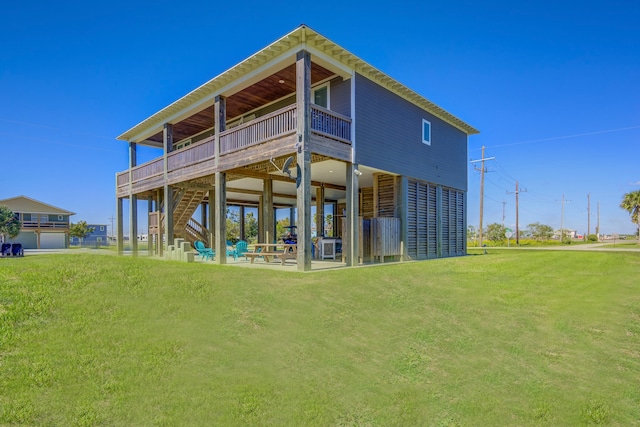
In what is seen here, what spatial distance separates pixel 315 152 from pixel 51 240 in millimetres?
49303

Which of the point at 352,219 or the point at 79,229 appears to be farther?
the point at 79,229

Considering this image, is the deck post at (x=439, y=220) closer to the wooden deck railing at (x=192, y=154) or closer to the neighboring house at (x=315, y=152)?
the neighboring house at (x=315, y=152)

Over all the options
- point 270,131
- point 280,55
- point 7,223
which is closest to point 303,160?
point 270,131

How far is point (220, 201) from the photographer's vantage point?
41.2 ft

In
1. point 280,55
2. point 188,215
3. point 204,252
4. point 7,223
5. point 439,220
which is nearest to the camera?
point 280,55

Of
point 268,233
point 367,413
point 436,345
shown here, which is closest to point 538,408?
point 436,345

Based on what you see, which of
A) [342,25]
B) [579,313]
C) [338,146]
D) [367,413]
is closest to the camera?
[367,413]

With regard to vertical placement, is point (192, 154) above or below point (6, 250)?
above

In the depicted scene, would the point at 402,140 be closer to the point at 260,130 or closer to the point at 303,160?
Answer: the point at 260,130

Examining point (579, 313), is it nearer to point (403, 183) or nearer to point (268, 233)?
point (403, 183)

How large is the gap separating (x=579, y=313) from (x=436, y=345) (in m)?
3.81

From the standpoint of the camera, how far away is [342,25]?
16.1 meters

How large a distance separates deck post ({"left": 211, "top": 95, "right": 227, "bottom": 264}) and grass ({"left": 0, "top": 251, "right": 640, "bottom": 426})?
4.62 metres

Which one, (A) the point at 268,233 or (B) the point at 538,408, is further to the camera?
(A) the point at 268,233
